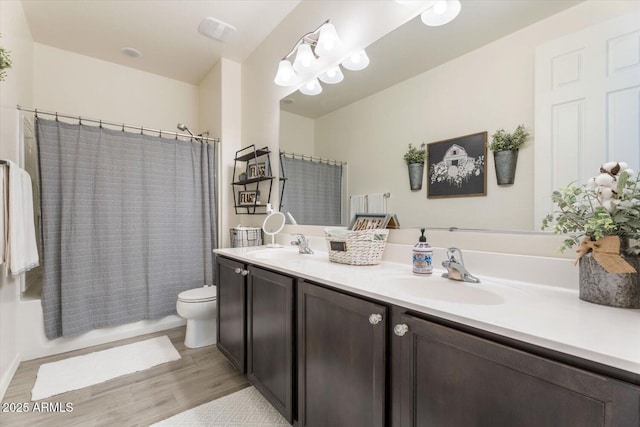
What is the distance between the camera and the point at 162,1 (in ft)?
6.94

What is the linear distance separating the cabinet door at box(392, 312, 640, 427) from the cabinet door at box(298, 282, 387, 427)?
0.21 feet

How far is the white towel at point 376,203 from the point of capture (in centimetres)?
155

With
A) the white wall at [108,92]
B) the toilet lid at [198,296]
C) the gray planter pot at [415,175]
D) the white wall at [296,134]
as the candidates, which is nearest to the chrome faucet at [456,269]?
the gray planter pot at [415,175]

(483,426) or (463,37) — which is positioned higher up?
(463,37)

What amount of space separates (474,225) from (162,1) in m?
2.63

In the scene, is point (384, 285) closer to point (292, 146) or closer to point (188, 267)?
point (292, 146)

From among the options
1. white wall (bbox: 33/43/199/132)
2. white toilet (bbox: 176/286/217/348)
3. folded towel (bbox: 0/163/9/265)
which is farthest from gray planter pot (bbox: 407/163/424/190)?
white wall (bbox: 33/43/199/132)

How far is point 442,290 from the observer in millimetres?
1046

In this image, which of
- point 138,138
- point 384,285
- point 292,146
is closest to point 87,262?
point 138,138

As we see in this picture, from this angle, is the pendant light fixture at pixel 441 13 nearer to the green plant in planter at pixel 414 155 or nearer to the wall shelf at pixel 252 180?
the green plant in planter at pixel 414 155

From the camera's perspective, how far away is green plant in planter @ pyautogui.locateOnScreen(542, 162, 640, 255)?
73 cm

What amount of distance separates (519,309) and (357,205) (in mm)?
1054

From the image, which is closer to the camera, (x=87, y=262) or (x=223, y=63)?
(x=87, y=262)

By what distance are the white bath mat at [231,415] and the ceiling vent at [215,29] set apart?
9.02 ft
